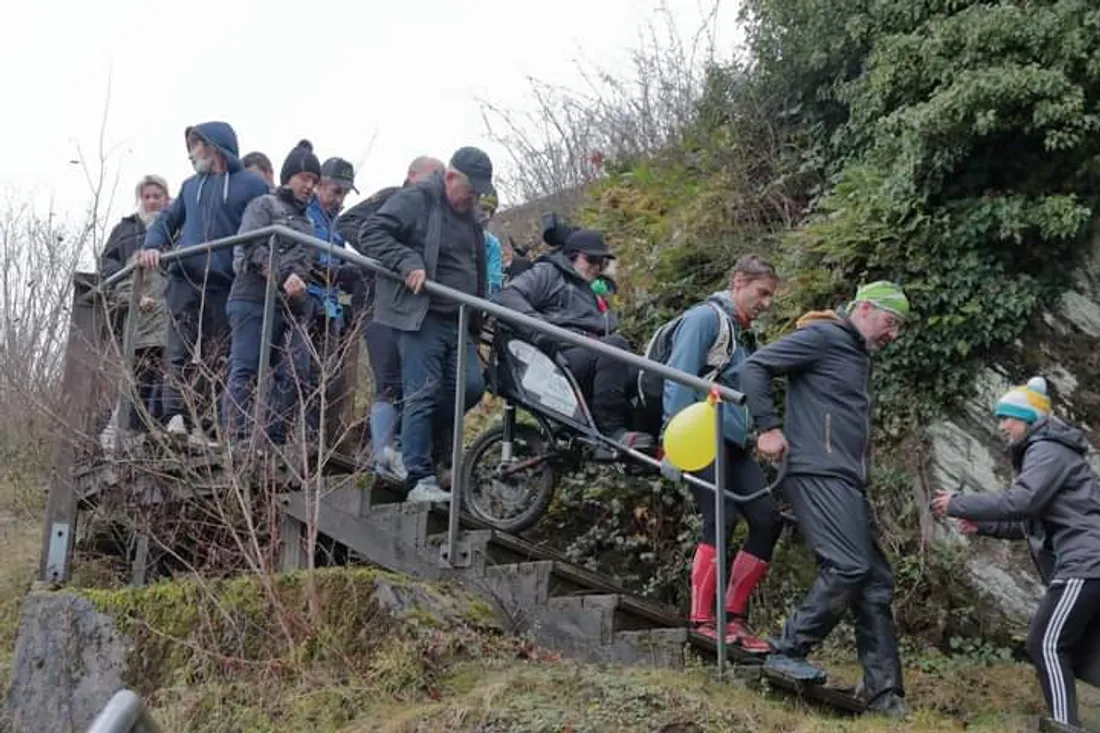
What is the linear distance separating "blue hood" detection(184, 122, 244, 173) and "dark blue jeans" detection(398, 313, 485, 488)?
1.73 meters

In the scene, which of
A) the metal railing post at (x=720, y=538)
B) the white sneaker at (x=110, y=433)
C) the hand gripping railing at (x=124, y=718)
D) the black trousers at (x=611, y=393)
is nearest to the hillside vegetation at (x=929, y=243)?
the black trousers at (x=611, y=393)

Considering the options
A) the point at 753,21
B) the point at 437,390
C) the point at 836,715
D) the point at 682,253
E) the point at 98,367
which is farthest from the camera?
the point at 753,21

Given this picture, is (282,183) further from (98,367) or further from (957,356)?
(957,356)

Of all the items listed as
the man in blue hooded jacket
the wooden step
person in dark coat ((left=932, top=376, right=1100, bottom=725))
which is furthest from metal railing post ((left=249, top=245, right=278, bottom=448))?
person in dark coat ((left=932, top=376, right=1100, bottom=725))

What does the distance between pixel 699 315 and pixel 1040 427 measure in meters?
1.75

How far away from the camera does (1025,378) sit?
873cm

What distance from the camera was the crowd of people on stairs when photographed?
6.29m

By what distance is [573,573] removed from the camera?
6.75 meters

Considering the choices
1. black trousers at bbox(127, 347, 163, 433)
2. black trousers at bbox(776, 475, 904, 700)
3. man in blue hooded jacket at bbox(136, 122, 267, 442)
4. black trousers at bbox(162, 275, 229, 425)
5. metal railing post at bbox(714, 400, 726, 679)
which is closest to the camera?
metal railing post at bbox(714, 400, 726, 679)

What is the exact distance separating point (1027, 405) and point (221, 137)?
484cm

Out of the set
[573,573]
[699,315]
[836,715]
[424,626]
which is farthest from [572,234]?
[836,715]

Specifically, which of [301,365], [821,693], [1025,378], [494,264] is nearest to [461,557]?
[301,365]

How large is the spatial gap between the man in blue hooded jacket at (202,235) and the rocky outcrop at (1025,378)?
4545 mm

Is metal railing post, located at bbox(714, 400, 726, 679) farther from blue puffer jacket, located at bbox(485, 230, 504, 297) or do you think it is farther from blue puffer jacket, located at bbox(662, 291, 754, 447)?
→ blue puffer jacket, located at bbox(485, 230, 504, 297)
